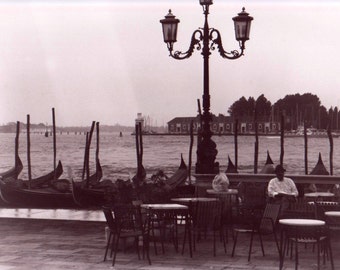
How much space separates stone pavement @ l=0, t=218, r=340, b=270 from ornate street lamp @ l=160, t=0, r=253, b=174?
63.8 inches

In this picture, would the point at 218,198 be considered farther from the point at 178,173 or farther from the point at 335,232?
the point at 178,173

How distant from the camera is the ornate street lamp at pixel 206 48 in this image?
519 inches

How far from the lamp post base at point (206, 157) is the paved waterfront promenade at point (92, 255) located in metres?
1.49

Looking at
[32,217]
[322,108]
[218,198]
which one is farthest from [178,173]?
[322,108]

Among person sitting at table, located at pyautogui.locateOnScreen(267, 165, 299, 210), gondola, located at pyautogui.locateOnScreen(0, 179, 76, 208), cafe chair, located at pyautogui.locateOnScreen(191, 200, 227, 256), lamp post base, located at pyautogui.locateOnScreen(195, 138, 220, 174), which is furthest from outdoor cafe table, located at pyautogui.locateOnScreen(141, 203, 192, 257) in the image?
gondola, located at pyautogui.locateOnScreen(0, 179, 76, 208)

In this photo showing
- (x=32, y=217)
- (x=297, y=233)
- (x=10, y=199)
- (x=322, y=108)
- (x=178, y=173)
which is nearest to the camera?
(x=297, y=233)

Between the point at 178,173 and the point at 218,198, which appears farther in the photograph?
the point at 178,173

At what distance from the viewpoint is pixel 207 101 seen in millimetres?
13266

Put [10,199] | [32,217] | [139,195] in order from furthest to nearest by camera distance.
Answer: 1. [10,199]
2. [32,217]
3. [139,195]

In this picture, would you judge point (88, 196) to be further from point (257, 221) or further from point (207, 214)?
point (257, 221)

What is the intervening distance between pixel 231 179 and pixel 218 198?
2.46ft

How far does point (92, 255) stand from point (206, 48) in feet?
14.8

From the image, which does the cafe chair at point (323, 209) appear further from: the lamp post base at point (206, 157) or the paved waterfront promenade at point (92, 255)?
the lamp post base at point (206, 157)

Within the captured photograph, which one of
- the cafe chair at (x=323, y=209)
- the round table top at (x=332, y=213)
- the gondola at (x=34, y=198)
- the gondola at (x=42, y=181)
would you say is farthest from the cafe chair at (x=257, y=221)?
the gondola at (x=42, y=181)
